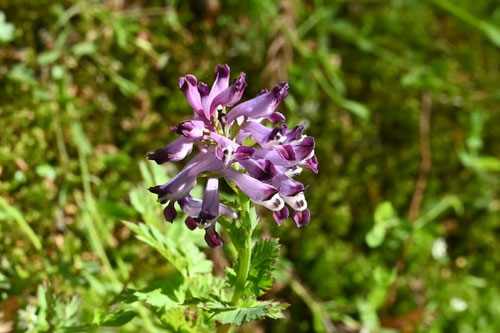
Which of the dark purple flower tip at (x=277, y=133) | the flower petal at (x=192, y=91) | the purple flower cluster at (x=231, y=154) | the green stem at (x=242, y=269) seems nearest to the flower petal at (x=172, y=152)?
the purple flower cluster at (x=231, y=154)

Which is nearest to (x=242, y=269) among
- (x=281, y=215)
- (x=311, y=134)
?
(x=281, y=215)

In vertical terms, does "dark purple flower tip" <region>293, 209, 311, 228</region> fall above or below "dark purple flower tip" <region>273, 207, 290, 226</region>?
below

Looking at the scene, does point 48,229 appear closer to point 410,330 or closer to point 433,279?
point 410,330

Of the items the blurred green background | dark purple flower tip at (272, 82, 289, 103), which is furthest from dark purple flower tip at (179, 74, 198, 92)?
the blurred green background

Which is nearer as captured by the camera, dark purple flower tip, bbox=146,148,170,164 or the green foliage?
dark purple flower tip, bbox=146,148,170,164

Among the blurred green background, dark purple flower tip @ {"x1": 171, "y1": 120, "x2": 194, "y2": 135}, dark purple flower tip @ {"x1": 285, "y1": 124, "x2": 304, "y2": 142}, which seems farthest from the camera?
the blurred green background

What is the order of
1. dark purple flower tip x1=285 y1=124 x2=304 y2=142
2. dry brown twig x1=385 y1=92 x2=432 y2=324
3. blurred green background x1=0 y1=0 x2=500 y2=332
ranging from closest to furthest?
dark purple flower tip x1=285 y1=124 x2=304 y2=142, blurred green background x1=0 y1=0 x2=500 y2=332, dry brown twig x1=385 y1=92 x2=432 y2=324

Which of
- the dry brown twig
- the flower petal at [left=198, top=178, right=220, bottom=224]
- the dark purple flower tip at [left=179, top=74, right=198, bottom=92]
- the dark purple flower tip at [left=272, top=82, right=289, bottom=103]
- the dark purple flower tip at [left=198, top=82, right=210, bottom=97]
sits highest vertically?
the dark purple flower tip at [left=179, top=74, right=198, bottom=92]

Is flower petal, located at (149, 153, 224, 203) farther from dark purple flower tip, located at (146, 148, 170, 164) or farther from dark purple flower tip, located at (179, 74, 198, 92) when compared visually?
dark purple flower tip, located at (179, 74, 198, 92)
